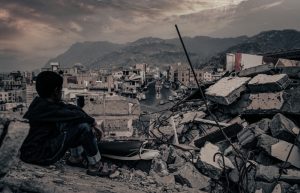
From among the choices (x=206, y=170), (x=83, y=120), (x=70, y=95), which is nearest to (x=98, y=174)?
(x=83, y=120)

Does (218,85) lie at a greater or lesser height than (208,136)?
greater

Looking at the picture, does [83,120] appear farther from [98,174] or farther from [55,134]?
[98,174]

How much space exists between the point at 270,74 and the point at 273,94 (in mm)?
1121

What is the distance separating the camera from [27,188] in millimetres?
3758

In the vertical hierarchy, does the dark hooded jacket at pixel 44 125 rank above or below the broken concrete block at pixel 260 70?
below

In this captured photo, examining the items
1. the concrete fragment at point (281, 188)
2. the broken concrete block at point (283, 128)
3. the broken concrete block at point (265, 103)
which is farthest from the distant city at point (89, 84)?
the concrete fragment at point (281, 188)

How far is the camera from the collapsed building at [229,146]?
521 cm

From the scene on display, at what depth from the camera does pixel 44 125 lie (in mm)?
4320

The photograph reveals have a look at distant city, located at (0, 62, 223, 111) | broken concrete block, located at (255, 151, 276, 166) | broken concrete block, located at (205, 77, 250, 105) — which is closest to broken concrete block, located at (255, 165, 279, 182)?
broken concrete block, located at (255, 151, 276, 166)

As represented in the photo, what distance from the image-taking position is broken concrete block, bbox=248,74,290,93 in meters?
7.31

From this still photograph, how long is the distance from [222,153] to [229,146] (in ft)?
1.60

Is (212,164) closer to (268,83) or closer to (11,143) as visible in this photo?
(268,83)

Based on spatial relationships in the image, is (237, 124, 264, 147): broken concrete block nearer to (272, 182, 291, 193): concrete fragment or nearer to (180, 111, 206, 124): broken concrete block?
(272, 182, 291, 193): concrete fragment

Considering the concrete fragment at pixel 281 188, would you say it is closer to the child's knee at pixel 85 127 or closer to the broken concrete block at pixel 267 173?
the broken concrete block at pixel 267 173
